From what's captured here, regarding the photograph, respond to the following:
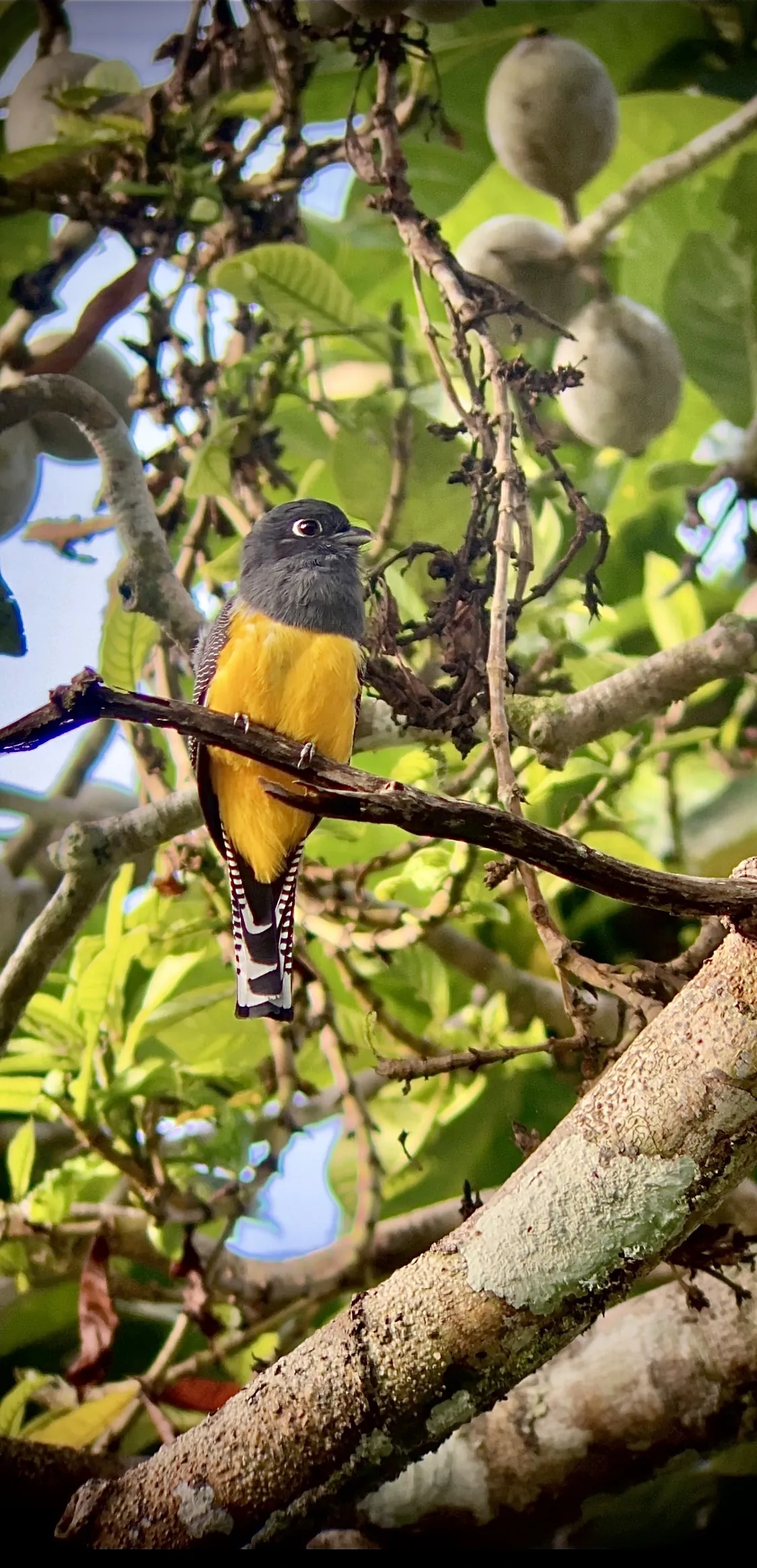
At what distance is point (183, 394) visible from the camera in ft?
3.20

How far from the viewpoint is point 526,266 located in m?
0.96

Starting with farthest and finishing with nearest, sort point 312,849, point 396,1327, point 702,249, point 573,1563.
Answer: point 702,249 < point 312,849 < point 573,1563 < point 396,1327

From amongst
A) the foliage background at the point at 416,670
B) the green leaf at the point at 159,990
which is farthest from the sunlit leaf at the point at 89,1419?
the green leaf at the point at 159,990

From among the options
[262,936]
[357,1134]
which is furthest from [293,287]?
[357,1134]

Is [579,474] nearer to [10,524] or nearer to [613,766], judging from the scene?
[613,766]

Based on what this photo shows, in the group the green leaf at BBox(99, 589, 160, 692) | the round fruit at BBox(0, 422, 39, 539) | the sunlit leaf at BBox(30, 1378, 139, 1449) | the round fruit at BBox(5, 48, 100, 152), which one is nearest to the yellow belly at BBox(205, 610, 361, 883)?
the green leaf at BBox(99, 589, 160, 692)

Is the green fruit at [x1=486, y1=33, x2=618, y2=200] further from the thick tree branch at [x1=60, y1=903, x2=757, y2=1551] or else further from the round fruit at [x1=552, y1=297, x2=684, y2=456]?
the thick tree branch at [x1=60, y1=903, x2=757, y2=1551]

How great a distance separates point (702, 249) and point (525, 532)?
402 millimetres

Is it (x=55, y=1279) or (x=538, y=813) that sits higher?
(x=538, y=813)

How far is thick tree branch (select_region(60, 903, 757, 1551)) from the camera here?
0.66 metres

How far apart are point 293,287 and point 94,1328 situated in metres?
0.74

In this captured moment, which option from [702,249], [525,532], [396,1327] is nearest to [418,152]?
[702,249]

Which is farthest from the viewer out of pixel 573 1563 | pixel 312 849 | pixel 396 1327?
pixel 312 849

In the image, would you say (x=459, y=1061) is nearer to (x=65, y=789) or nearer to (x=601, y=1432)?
(x=601, y=1432)
